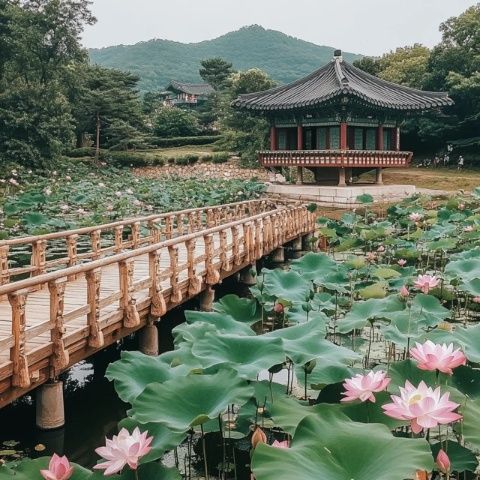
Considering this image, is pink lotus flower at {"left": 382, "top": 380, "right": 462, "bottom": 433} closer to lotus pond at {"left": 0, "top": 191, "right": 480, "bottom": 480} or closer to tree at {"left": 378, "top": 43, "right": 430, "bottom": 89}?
lotus pond at {"left": 0, "top": 191, "right": 480, "bottom": 480}

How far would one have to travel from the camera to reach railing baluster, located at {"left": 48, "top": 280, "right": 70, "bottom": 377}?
4723mm

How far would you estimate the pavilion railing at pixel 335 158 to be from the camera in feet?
69.9

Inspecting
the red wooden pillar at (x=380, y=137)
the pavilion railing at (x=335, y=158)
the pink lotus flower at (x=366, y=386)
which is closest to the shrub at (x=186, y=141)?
the pavilion railing at (x=335, y=158)

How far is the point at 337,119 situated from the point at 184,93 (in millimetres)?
47659

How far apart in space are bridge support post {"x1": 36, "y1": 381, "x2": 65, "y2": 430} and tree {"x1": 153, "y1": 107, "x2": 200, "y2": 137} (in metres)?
40.1

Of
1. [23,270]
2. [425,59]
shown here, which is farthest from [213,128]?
[23,270]

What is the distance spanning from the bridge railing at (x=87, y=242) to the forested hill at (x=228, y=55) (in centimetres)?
10621

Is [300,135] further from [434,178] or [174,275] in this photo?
[174,275]

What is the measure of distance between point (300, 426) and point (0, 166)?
24.8 m

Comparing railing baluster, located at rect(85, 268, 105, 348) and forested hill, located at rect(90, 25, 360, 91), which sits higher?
forested hill, located at rect(90, 25, 360, 91)

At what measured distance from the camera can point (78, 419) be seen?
536cm

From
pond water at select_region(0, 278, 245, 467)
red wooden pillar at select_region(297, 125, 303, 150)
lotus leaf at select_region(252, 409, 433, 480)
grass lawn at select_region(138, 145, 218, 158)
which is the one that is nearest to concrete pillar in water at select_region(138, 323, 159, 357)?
pond water at select_region(0, 278, 245, 467)

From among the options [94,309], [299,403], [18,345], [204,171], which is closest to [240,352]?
[299,403]

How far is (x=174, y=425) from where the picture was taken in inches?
92.0
